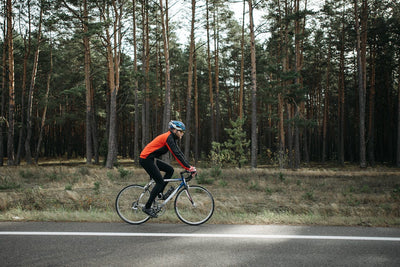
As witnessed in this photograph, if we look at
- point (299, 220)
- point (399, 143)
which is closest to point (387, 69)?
point (399, 143)

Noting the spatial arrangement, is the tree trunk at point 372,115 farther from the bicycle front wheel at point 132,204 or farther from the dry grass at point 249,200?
the bicycle front wheel at point 132,204

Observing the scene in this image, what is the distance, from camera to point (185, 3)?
23.5 meters

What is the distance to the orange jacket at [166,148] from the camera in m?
6.04

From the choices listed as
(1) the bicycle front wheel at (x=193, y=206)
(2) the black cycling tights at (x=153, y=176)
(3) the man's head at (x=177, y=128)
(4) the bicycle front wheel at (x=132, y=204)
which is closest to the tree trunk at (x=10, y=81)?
(4) the bicycle front wheel at (x=132, y=204)

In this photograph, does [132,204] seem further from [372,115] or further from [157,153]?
[372,115]

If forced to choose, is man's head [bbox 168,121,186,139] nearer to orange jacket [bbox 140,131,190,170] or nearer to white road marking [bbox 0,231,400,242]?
orange jacket [bbox 140,131,190,170]

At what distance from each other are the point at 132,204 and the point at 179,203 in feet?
3.44

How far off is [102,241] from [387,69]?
1320 inches

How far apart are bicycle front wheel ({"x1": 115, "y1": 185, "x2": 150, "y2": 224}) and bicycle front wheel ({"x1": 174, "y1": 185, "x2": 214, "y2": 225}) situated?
0.74 m

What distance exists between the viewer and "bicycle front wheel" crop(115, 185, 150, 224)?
21.0 ft

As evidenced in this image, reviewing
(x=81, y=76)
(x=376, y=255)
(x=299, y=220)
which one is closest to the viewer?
(x=376, y=255)

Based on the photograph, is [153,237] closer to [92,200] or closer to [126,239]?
[126,239]

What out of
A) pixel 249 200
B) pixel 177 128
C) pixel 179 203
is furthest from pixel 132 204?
pixel 249 200

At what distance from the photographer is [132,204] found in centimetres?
645
